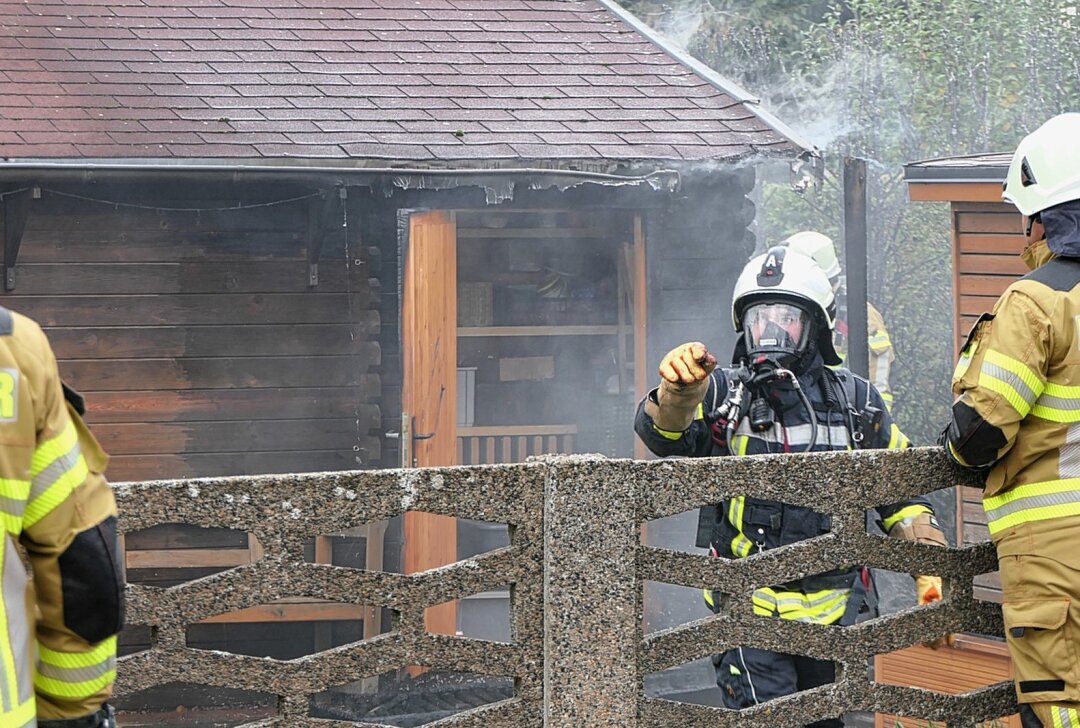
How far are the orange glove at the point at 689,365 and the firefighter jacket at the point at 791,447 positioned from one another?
0.31 meters

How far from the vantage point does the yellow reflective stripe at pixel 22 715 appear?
2.24 metres

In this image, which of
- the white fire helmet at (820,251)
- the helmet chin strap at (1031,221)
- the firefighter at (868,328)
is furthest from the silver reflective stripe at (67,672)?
the white fire helmet at (820,251)

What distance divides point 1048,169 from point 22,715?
2750 mm

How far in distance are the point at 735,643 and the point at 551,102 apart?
4.85 metres

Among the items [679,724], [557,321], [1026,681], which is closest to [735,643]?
[679,724]

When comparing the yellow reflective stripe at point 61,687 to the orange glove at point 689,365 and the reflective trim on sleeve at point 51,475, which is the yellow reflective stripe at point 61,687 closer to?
the reflective trim on sleeve at point 51,475

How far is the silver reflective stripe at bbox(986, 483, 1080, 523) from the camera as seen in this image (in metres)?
3.35

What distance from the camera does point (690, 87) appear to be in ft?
26.9

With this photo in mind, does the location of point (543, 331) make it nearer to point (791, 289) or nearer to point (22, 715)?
point (791, 289)

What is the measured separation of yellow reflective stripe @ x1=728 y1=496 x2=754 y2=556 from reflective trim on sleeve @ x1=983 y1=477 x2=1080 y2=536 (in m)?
0.77

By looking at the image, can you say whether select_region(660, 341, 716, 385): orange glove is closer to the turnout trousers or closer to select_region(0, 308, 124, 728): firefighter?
the turnout trousers

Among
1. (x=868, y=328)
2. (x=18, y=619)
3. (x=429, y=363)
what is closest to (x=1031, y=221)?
(x=18, y=619)

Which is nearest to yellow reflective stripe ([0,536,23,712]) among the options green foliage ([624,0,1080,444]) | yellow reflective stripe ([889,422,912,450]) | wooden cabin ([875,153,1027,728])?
yellow reflective stripe ([889,422,912,450])

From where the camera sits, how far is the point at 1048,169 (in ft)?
11.4
